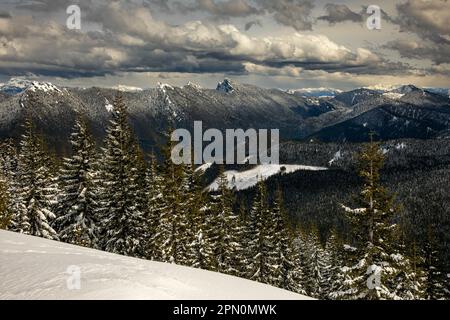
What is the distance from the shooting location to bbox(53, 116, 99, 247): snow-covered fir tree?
2895 centimetres

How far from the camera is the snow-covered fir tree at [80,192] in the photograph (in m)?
29.0

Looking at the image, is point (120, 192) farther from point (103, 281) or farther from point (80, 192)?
point (103, 281)

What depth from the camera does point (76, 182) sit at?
96.8 ft

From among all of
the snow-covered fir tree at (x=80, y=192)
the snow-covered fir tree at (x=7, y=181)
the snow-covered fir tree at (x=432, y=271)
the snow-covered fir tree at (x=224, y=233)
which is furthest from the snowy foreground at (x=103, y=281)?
the snow-covered fir tree at (x=432, y=271)

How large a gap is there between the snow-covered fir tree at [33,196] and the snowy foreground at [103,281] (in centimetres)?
1983

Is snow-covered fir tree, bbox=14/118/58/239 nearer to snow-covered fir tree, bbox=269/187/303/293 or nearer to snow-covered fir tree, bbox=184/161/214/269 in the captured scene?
snow-covered fir tree, bbox=184/161/214/269

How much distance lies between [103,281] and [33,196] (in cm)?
2482

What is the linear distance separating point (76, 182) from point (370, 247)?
20.5 meters

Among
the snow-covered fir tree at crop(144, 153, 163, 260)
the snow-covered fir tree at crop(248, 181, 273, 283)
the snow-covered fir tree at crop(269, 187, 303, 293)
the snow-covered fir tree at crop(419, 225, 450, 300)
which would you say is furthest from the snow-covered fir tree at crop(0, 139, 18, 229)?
the snow-covered fir tree at crop(419, 225, 450, 300)

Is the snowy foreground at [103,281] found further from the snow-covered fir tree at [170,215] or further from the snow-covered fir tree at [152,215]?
the snow-covered fir tree at [152,215]

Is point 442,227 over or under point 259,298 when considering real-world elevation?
under
